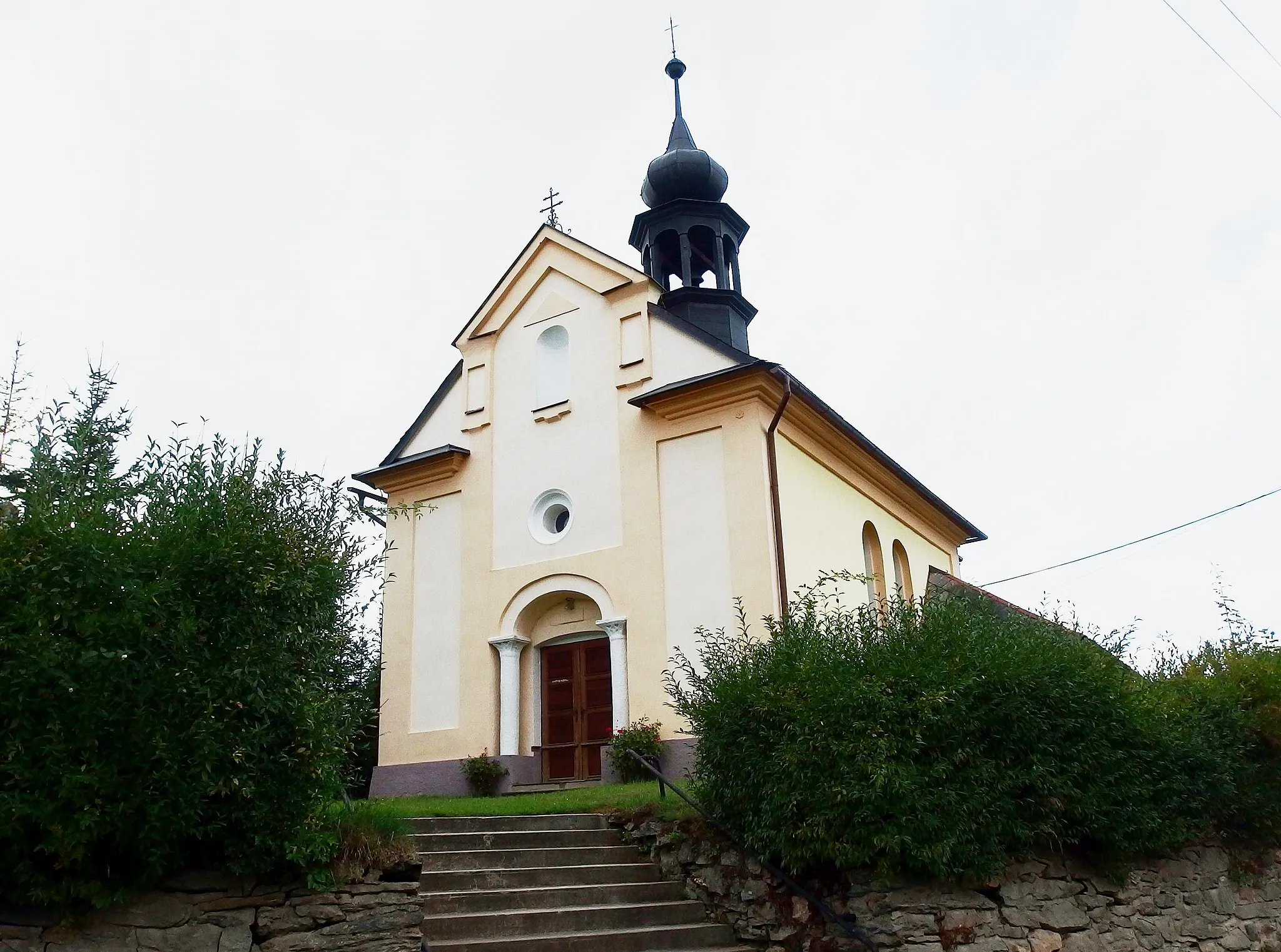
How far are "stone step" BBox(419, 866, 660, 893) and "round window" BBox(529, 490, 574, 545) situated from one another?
760 cm

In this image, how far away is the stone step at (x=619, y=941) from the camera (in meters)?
8.04

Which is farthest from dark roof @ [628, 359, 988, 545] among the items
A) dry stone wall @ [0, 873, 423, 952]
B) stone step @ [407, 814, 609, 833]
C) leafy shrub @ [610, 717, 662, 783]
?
dry stone wall @ [0, 873, 423, 952]

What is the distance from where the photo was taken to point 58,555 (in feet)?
20.9

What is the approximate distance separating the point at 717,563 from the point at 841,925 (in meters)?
7.39

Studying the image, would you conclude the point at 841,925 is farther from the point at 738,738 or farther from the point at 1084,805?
the point at 1084,805

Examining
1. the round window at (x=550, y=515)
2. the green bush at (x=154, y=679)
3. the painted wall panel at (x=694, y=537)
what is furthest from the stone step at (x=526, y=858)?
the round window at (x=550, y=515)

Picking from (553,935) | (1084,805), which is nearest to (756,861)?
(553,935)

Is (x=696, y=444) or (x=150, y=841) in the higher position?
(x=696, y=444)

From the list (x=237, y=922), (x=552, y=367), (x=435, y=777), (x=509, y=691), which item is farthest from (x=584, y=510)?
(x=237, y=922)

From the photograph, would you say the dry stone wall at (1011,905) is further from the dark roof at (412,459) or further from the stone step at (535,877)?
the dark roof at (412,459)

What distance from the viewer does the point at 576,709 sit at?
54.1ft

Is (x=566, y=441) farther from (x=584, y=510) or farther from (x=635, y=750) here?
(x=635, y=750)

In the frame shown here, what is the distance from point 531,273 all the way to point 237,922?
13.7m

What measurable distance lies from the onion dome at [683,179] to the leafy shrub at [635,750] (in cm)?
1027
